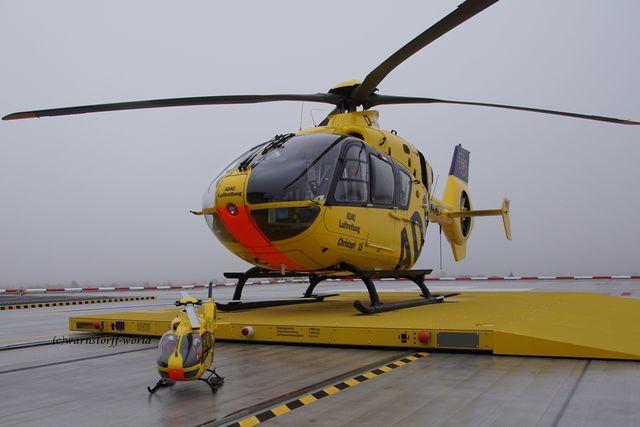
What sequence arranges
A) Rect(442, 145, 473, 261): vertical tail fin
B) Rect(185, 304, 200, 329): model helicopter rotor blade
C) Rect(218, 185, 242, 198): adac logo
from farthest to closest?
Rect(442, 145, 473, 261): vertical tail fin
Rect(218, 185, 242, 198): adac logo
Rect(185, 304, 200, 329): model helicopter rotor blade

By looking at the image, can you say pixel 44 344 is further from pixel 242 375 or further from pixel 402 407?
pixel 402 407

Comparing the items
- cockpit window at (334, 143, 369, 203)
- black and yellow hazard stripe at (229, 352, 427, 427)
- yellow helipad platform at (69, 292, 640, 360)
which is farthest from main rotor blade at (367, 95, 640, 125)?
black and yellow hazard stripe at (229, 352, 427, 427)

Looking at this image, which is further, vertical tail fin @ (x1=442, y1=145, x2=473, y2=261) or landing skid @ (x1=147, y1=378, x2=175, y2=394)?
vertical tail fin @ (x1=442, y1=145, x2=473, y2=261)

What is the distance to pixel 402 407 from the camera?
381 centimetres

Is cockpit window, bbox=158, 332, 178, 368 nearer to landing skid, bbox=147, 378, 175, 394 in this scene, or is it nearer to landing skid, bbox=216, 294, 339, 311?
landing skid, bbox=147, 378, 175, 394

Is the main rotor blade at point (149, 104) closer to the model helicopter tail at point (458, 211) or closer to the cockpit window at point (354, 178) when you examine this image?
the cockpit window at point (354, 178)

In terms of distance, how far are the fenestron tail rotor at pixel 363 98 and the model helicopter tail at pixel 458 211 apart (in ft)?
12.6

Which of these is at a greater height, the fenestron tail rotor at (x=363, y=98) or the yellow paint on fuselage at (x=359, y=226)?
the fenestron tail rotor at (x=363, y=98)

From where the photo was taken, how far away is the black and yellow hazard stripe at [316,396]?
3.55 metres

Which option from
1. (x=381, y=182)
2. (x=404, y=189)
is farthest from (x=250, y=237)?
(x=404, y=189)

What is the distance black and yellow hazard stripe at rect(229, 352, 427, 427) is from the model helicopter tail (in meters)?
8.03

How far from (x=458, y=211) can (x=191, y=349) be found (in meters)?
11.2

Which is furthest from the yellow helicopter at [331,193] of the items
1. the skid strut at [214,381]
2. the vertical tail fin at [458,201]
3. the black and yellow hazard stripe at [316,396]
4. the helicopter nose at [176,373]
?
the vertical tail fin at [458,201]

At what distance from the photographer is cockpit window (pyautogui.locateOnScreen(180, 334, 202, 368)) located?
4.24 m
